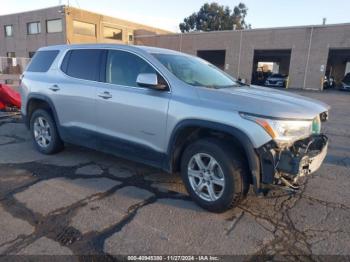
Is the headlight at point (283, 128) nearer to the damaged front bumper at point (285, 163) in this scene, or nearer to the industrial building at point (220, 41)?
the damaged front bumper at point (285, 163)

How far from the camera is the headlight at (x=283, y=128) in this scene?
283cm

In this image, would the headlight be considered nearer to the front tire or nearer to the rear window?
the front tire

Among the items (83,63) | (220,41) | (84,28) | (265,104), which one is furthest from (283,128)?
(84,28)

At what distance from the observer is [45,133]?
5254 millimetres

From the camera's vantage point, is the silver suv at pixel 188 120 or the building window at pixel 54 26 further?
the building window at pixel 54 26

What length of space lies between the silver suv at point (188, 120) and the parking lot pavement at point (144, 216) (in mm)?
388

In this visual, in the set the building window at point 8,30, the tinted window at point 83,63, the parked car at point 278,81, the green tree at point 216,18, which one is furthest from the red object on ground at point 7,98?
the green tree at point 216,18

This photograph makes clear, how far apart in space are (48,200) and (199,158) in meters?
1.94

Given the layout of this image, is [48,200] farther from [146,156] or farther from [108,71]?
[108,71]

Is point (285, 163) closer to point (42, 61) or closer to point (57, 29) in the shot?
point (42, 61)

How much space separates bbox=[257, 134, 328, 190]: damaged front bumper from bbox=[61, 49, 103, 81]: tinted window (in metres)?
2.72

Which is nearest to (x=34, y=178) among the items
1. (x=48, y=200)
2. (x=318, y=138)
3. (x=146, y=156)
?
(x=48, y=200)

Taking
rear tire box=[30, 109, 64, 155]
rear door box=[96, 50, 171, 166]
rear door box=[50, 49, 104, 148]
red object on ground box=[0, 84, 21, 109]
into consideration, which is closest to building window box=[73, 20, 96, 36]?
red object on ground box=[0, 84, 21, 109]

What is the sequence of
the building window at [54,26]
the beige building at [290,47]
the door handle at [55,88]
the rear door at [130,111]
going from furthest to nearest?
1. the building window at [54,26]
2. the beige building at [290,47]
3. the door handle at [55,88]
4. the rear door at [130,111]
